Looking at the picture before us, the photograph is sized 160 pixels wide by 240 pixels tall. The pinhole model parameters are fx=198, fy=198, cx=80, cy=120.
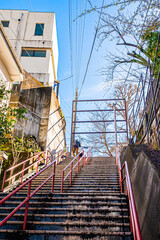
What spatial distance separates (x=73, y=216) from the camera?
4215 mm

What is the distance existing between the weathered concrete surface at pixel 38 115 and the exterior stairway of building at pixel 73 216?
241 inches

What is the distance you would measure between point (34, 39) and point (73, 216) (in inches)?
780

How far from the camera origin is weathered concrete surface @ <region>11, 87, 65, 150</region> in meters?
11.7

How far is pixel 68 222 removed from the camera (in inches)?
155

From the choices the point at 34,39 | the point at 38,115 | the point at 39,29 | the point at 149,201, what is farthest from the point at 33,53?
the point at 149,201

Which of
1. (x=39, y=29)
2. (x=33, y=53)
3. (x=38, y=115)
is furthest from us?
(x=39, y=29)

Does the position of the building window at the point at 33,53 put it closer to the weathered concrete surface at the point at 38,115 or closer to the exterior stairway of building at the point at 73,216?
the weathered concrete surface at the point at 38,115

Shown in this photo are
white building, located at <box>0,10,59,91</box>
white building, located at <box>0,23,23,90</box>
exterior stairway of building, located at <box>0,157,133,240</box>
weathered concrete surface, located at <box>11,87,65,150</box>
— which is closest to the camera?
exterior stairway of building, located at <box>0,157,133,240</box>

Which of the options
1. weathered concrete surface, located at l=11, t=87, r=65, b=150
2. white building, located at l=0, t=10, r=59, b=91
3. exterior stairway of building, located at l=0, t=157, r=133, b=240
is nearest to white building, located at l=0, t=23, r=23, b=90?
weathered concrete surface, located at l=11, t=87, r=65, b=150

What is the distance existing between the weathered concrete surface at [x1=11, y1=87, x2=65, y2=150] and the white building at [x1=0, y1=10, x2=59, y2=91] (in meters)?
5.55

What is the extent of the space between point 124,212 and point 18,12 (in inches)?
929

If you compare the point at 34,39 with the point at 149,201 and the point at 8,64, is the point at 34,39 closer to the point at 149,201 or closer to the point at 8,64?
the point at 8,64

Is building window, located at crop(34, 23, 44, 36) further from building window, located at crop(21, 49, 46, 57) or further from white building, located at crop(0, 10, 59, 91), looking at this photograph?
building window, located at crop(21, 49, 46, 57)

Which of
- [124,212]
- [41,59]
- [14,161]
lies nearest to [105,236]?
[124,212]
